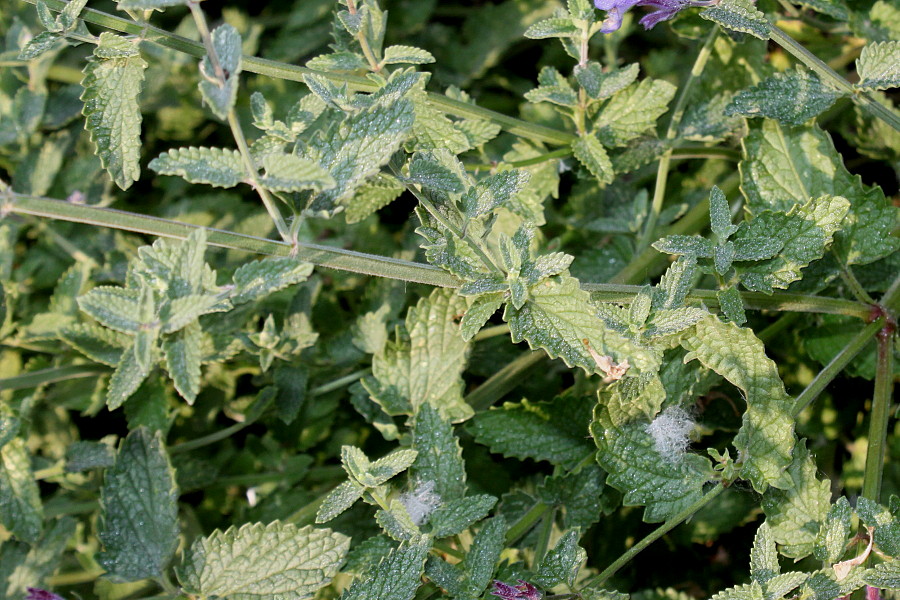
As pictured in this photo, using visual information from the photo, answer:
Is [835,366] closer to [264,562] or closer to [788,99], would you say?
[788,99]

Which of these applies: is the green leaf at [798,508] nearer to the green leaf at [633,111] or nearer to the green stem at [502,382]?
the green stem at [502,382]

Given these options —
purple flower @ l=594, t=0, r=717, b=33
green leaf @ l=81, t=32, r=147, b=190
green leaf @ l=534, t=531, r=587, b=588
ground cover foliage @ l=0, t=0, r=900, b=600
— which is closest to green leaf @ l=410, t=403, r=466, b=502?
ground cover foliage @ l=0, t=0, r=900, b=600

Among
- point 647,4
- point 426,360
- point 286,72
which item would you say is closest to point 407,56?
point 286,72

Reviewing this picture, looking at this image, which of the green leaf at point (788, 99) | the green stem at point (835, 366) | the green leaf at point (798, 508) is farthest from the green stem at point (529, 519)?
the green leaf at point (788, 99)

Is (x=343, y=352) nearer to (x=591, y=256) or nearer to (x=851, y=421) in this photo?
(x=591, y=256)

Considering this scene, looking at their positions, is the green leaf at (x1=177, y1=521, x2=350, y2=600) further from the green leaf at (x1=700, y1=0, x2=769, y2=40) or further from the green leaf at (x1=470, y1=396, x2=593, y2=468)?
the green leaf at (x1=700, y1=0, x2=769, y2=40)

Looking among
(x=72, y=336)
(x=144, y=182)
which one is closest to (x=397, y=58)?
(x=72, y=336)
